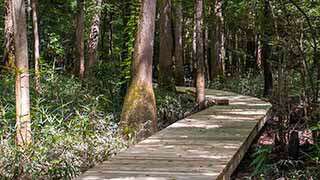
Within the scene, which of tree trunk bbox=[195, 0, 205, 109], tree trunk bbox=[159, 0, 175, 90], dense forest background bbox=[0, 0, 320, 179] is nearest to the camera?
dense forest background bbox=[0, 0, 320, 179]

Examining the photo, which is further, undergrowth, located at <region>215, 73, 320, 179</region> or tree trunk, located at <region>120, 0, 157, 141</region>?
tree trunk, located at <region>120, 0, 157, 141</region>

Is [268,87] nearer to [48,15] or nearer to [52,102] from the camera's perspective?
[52,102]

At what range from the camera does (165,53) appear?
16.9 meters

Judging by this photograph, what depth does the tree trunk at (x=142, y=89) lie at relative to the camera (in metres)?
9.08

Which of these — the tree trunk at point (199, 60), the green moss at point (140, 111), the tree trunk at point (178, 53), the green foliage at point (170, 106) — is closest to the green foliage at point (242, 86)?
the tree trunk at point (178, 53)

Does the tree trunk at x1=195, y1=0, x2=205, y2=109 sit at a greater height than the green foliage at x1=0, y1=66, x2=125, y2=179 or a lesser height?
greater

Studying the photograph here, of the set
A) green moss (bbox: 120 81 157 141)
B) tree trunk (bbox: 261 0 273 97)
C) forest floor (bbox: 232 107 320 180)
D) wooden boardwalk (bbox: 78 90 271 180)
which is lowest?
forest floor (bbox: 232 107 320 180)

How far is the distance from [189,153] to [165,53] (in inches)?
419

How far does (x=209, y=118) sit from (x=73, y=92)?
145 inches

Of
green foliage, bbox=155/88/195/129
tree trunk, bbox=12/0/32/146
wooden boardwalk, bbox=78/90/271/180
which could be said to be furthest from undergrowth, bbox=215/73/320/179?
green foliage, bbox=155/88/195/129

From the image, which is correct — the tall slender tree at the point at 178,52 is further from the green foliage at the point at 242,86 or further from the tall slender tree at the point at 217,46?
the tall slender tree at the point at 217,46

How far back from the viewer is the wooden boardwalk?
5363mm

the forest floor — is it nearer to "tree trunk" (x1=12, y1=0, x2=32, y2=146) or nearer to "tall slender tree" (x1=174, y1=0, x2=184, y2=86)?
"tree trunk" (x1=12, y1=0, x2=32, y2=146)

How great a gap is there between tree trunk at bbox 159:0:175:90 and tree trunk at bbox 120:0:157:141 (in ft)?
21.2
